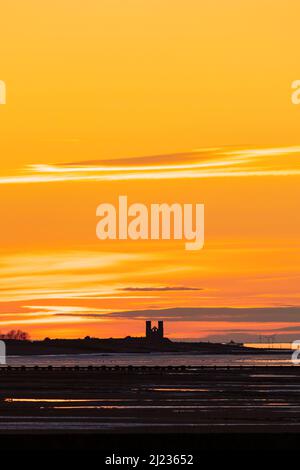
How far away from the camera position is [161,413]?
250ft

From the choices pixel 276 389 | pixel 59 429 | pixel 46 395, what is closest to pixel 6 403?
pixel 46 395

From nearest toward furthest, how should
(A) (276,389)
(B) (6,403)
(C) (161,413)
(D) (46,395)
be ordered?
(C) (161,413) → (B) (6,403) → (D) (46,395) → (A) (276,389)

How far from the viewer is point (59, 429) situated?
63.8 meters

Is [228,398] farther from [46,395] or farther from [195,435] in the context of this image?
[195,435]

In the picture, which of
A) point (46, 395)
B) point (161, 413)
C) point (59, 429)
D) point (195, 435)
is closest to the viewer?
point (195, 435)

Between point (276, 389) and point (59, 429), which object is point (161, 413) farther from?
point (276, 389)

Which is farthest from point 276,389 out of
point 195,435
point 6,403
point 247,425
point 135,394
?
point 195,435

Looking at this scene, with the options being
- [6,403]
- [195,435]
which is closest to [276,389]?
[6,403]

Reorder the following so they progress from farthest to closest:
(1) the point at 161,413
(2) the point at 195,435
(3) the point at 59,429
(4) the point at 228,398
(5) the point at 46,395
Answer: (5) the point at 46,395 → (4) the point at 228,398 → (1) the point at 161,413 → (3) the point at 59,429 → (2) the point at 195,435

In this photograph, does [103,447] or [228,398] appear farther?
[228,398]
